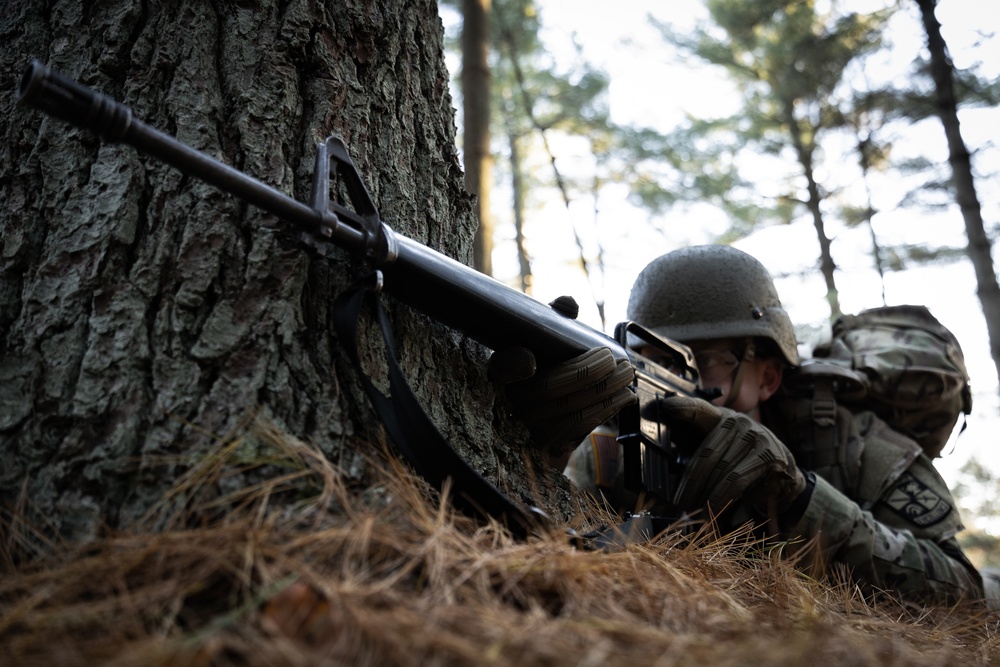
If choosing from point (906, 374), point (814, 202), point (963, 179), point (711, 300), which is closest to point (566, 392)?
point (711, 300)

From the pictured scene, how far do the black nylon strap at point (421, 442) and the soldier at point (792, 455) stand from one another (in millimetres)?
1479

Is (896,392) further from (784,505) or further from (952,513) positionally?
(784,505)

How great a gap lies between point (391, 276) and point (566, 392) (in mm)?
640

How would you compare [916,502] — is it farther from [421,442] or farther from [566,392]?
[421,442]

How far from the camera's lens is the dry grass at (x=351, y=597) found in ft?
3.28

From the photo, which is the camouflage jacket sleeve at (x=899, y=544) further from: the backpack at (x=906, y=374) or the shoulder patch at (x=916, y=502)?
the backpack at (x=906, y=374)

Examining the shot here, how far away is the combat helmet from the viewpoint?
12.1ft

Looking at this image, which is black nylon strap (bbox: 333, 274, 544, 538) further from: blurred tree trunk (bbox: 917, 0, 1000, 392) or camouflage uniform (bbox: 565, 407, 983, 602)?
blurred tree trunk (bbox: 917, 0, 1000, 392)

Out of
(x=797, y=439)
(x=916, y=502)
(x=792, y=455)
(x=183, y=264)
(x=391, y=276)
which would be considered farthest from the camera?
(x=797, y=439)

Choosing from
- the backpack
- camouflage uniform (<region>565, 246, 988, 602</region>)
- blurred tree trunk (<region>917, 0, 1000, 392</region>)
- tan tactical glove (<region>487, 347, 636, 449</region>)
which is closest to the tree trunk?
blurred tree trunk (<region>917, 0, 1000, 392</region>)

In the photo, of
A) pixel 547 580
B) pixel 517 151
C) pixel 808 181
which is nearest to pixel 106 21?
pixel 547 580

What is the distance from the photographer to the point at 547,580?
1311mm

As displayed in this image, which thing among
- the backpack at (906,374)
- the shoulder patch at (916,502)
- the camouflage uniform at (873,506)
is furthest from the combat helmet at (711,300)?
the shoulder patch at (916,502)

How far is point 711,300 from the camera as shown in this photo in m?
3.69
